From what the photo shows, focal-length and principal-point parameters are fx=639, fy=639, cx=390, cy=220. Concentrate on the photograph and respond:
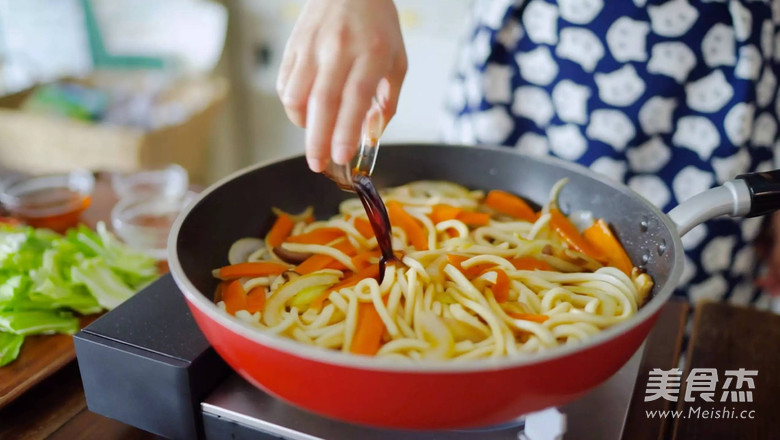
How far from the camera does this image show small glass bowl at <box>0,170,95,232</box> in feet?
3.92

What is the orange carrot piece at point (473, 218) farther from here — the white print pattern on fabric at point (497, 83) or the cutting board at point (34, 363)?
the cutting board at point (34, 363)

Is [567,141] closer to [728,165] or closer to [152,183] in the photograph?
[728,165]

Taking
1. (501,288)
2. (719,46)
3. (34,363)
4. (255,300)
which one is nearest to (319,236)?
(255,300)

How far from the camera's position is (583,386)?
0.59 meters

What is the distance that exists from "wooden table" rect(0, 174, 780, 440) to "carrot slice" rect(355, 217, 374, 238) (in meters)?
0.38

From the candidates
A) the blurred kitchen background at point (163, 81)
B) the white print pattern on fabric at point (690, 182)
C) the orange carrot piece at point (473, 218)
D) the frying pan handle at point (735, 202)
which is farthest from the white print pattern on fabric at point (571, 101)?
the blurred kitchen background at point (163, 81)

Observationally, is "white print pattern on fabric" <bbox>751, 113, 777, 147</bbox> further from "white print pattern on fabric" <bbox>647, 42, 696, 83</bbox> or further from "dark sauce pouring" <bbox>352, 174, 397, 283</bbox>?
"dark sauce pouring" <bbox>352, 174, 397, 283</bbox>

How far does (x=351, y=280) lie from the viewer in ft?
2.63

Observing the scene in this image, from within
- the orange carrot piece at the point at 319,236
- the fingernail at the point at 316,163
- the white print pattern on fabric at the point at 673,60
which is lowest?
the orange carrot piece at the point at 319,236

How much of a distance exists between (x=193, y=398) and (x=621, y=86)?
95 cm

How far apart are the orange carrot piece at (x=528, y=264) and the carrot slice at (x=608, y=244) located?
9cm

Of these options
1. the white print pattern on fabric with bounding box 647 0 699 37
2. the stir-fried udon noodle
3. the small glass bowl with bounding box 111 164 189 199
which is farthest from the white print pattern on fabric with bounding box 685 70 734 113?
the small glass bowl with bounding box 111 164 189 199

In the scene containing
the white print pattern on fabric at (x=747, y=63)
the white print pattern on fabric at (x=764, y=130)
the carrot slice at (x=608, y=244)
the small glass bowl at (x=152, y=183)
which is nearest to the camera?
the carrot slice at (x=608, y=244)

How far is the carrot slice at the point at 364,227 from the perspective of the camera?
3.02ft
